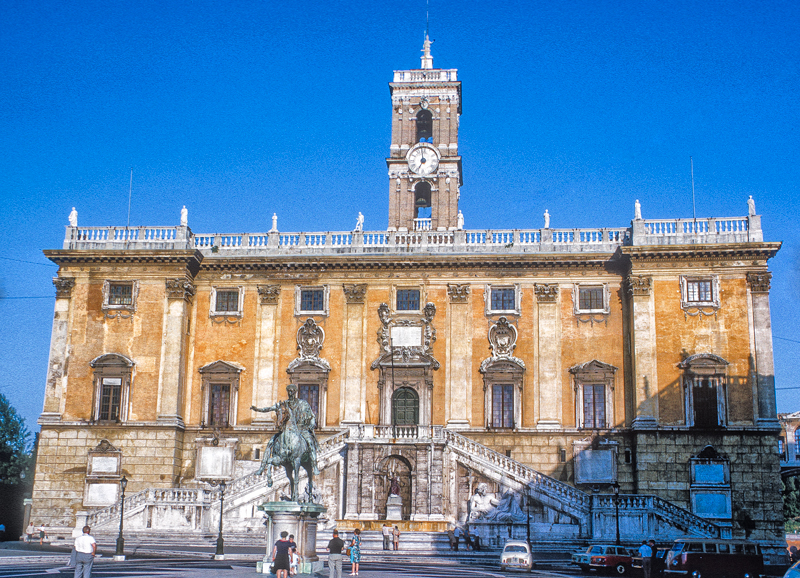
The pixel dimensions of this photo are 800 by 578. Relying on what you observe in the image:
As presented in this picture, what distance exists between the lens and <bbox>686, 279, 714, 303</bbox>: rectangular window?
46.6 metres

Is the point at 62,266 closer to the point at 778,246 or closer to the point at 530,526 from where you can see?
the point at 530,526

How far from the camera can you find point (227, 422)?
48406 millimetres

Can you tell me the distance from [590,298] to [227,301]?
741 inches

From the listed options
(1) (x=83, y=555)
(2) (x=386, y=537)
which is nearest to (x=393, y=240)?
(2) (x=386, y=537)

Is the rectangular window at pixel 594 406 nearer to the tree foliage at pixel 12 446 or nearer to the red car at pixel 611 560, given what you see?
the red car at pixel 611 560

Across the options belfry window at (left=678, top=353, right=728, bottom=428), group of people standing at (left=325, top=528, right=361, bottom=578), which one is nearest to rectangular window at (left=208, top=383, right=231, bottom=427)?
group of people standing at (left=325, top=528, right=361, bottom=578)

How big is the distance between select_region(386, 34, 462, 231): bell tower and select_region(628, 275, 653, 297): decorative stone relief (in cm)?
1082

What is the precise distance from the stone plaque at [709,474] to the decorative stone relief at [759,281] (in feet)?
28.6

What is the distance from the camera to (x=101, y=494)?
47.1 meters

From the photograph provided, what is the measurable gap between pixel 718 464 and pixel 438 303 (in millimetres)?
15585

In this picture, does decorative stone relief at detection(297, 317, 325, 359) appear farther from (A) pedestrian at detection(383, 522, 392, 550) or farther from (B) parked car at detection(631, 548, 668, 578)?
(B) parked car at detection(631, 548, 668, 578)

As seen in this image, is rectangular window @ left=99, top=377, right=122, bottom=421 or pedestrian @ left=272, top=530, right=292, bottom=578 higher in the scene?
rectangular window @ left=99, top=377, right=122, bottom=421

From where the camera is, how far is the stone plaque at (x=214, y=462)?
47562mm

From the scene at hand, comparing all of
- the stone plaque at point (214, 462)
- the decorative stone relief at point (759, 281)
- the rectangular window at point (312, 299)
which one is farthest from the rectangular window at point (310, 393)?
the decorative stone relief at point (759, 281)
